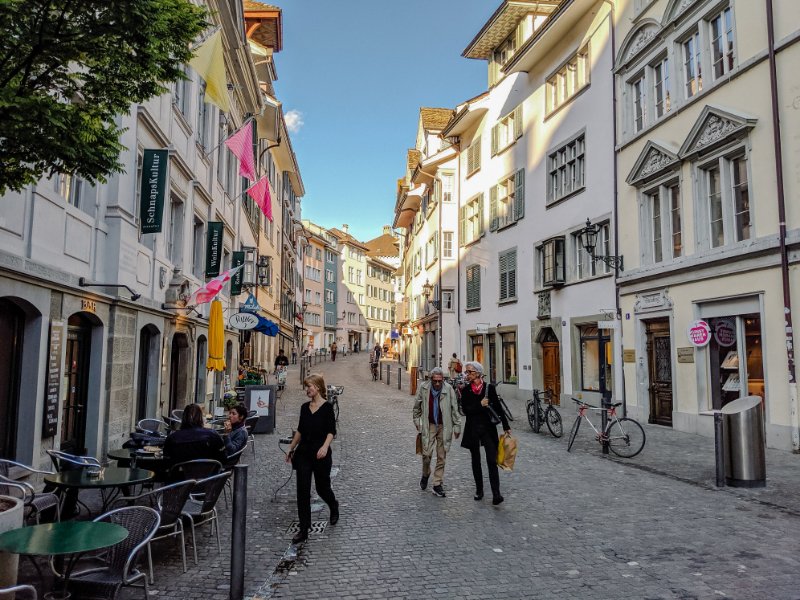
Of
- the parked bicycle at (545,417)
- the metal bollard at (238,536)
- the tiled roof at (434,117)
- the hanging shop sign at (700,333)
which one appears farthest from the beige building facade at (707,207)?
the tiled roof at (434,117)

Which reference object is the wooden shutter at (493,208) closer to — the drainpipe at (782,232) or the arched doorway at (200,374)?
the arched doorway at (200,374)

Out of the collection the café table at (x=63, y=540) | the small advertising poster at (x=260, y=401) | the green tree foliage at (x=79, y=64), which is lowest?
the café table at (x=63, y=540)

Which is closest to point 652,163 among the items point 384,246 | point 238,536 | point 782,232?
point 782,232

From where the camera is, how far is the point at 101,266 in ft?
33.0

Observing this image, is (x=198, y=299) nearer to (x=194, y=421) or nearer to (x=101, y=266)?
(x=101, y=266)

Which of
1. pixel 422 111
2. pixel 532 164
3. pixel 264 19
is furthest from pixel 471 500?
pixel 422 111

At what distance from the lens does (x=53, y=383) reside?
26.9ft

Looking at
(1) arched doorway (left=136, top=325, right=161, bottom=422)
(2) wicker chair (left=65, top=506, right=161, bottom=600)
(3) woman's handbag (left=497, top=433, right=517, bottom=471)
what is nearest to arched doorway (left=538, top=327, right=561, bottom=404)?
(1) arched doorway (left=136, top=325, right=161, bottom=422)

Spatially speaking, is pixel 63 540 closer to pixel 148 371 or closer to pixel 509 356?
pixel 148 371

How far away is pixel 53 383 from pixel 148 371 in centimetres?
471

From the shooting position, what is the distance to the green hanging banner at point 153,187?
11.2m

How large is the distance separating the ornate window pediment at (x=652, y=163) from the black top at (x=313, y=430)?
12008mm

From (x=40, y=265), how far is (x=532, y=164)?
1880 centimetres

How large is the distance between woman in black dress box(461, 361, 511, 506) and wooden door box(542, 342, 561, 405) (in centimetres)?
1376
